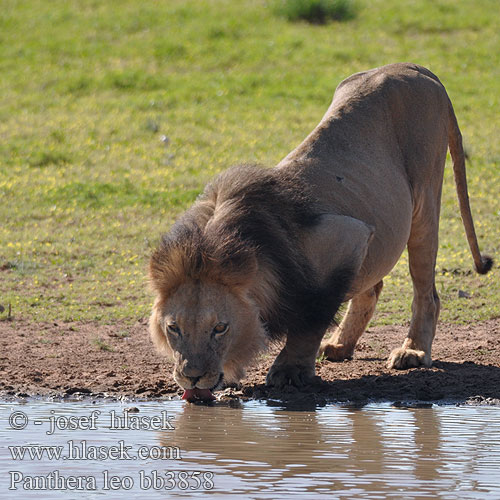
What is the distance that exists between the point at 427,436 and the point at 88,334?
346cm

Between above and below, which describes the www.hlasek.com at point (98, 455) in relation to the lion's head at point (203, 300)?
below

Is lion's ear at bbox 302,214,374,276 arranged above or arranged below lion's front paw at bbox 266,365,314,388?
above

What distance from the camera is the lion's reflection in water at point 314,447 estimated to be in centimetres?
422

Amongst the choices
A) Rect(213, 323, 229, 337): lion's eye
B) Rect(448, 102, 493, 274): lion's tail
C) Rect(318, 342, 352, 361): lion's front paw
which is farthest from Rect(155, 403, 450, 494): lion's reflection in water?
Rect(448, 102, 493, 274): lion's tail

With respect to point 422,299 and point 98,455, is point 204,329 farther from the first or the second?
point 422,299

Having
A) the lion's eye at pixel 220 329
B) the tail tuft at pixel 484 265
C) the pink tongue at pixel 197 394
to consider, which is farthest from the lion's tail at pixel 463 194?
the lion's eye at pixel 220 329

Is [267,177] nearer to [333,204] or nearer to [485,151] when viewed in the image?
[333,204]

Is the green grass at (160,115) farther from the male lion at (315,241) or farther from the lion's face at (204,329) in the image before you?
the male lion at (315,241)

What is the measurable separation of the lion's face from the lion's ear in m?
0.70

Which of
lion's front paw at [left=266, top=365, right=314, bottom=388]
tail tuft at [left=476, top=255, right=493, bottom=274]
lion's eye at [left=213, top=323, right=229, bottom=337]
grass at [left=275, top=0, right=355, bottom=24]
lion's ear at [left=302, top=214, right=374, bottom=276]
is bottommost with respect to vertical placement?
lion's front paw at [left=266, top=365, right=314, bottom=388]

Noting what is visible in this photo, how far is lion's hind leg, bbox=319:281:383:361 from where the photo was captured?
284 inches

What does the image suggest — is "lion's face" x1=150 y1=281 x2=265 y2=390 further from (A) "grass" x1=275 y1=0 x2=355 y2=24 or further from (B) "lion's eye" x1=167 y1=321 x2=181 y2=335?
(A) "grass" x1=275 y1=0 x2=355 y2=24

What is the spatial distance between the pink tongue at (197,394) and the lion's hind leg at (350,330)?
180 centimetres

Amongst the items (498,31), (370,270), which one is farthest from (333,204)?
(498,31)
